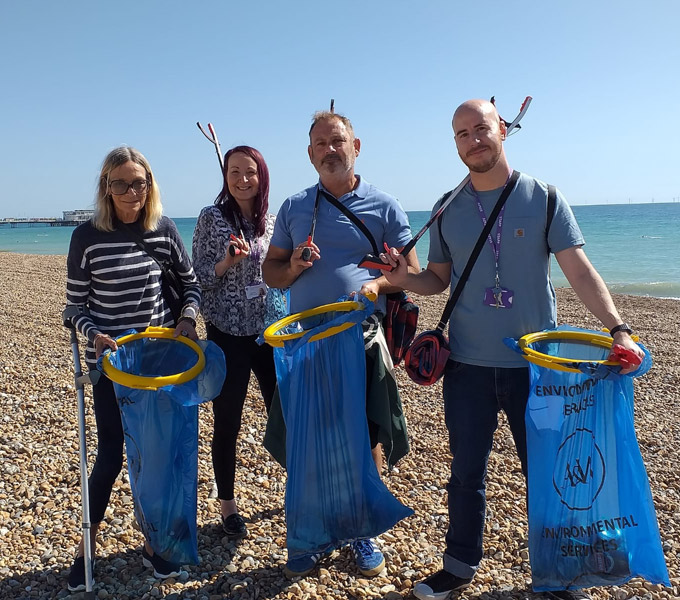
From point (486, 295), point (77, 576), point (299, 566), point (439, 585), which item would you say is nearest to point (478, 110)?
point (486, 295)

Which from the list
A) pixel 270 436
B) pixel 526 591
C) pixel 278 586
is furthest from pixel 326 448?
pixel 526 591

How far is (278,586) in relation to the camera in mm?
2734

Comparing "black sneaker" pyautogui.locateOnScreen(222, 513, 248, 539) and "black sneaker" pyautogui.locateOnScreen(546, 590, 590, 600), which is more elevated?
"black sneaker" pyautogui.locateOnScreen(546, 590, 590, 600)

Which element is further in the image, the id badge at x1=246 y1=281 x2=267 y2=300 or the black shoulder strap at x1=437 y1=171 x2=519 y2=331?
the id badge at x1=246 y1=281 x2=267 y2=300

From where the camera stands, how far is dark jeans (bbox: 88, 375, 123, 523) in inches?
104

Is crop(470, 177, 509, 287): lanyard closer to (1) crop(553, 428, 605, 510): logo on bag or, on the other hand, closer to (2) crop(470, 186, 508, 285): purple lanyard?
(2) crop(470, 186, 508, 285): purple lanyard

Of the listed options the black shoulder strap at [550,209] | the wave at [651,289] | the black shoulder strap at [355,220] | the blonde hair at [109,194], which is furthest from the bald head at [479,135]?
the wave at [651,289]

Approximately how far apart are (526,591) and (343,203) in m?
1.97

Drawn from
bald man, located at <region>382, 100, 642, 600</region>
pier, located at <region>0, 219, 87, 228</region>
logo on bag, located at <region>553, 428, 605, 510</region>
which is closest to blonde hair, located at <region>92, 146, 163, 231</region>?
bald man, located at <region>382, 100, 642, 600</region>

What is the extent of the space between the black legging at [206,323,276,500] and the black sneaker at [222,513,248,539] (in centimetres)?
11

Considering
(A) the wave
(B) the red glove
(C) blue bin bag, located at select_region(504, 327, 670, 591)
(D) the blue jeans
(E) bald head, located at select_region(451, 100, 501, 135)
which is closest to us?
(B) the red glove

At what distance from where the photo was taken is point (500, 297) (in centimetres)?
243

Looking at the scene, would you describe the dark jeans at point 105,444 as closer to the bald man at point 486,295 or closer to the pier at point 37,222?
the bald man at point 486,295

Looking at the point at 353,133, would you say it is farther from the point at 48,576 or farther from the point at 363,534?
the point at 48,576
